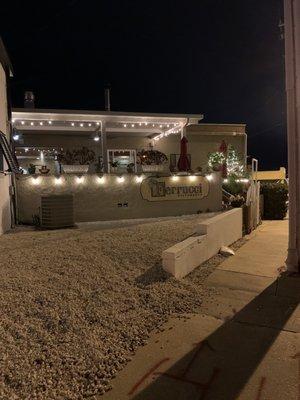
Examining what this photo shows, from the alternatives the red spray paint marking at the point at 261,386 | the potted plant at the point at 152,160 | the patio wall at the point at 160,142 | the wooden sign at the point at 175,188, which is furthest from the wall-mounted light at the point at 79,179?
the red spray paint marking at the point at 261,386

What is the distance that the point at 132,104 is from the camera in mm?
35656

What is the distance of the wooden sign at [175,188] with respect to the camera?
1332cm

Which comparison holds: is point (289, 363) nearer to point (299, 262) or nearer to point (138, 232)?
point (299, 262)

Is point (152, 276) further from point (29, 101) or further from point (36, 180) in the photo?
point (29, 101)

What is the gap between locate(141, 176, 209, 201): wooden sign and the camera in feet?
43.7

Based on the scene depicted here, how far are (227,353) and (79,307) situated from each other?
196 cm

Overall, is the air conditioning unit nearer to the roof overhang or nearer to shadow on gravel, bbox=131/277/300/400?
the roof overhang

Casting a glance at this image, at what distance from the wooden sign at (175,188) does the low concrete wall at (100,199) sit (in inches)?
3.8

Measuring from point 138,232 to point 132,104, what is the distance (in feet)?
94.7

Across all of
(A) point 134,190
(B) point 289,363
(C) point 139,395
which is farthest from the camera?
(A) point 134,190

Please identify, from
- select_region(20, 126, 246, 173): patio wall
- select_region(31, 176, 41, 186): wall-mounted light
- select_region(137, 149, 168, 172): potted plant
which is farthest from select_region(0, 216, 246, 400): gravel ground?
select_region(20, 126, 246, 173): patio wall

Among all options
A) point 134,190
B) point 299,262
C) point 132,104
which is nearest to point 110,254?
point 299,262

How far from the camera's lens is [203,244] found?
7.23 meters

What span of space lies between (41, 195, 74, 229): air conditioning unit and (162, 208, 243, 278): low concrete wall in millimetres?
4619
